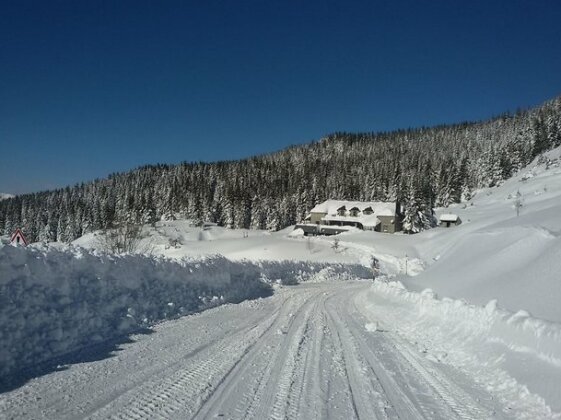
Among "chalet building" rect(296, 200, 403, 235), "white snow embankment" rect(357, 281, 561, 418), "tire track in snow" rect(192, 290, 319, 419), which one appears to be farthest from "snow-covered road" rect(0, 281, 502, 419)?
"chalet building" rect(296, 200, 403, 235)

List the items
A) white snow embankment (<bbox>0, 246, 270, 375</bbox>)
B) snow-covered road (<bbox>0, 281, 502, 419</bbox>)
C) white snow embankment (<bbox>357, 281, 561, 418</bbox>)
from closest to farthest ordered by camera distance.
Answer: snow-covered road (<bbox>0, 281, 502, 419</bbox>) → white snow embankment (<bbox>357, 281, 561, 418</bbox>) → white snow embankment (<bbox>0, 246, 270, 375</bbox>)

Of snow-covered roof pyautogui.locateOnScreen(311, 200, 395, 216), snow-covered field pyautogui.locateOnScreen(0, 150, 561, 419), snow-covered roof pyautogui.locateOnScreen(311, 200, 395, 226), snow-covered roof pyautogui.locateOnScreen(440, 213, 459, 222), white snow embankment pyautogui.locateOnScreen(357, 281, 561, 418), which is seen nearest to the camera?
snow-covered field pyautogui.locateOnScreen(0, 150, 561, 419)

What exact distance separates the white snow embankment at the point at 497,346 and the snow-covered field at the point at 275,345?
30 millimetres

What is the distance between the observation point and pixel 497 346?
8336 millimetres

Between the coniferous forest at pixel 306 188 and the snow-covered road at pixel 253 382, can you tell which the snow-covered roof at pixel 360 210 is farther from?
the snow-covered road at pixel 253 382

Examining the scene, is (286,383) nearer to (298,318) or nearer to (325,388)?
(325,388)

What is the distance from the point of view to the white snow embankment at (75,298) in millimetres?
7727

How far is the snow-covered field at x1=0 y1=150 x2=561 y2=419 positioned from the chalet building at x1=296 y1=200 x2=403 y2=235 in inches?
2975

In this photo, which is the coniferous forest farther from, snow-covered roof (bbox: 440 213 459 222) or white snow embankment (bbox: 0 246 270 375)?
white snow embankment (bbox: 0 246 270 375)

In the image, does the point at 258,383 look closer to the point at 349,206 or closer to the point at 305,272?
the point at 305,272

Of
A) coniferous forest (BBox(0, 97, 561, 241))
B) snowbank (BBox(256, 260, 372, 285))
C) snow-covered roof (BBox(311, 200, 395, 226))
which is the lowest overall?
snowbank (BBox(256, 260, 372, 285))

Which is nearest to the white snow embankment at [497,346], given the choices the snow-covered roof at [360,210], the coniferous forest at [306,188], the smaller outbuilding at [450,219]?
the smaller outbuilding at [450,219]

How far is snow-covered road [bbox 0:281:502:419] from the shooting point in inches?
222

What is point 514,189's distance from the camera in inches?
3378
